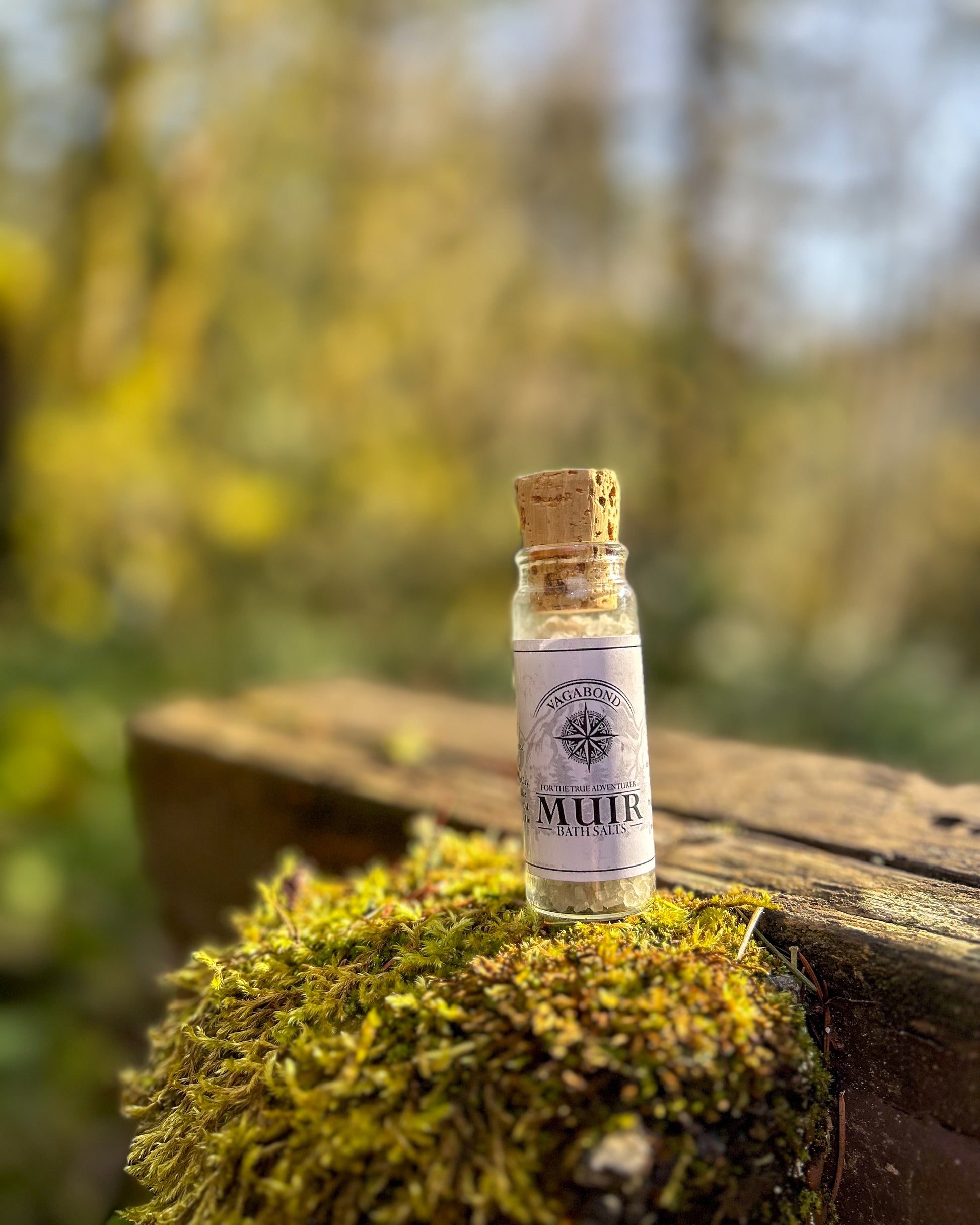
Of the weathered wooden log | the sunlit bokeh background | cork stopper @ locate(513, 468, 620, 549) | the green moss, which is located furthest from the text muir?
the sunlit bokeh background

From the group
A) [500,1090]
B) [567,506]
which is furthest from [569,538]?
[500,1090]

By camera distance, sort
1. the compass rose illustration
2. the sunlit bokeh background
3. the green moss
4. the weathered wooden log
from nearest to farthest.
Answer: the green moss → the weathered wooden log → the compass rose illustration → the sunlit bokeh background

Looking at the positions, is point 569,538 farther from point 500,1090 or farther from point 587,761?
point 500,1090

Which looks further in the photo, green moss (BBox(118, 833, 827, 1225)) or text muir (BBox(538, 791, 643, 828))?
text muir (BBox(538, 791, 643, 828))

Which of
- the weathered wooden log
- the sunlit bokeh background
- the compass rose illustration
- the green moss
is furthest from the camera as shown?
the sunlit bokeh background

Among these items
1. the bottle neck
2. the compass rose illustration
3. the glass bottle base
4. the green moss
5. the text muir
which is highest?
the bottle neck

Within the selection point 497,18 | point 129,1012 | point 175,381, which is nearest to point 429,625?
point 175,381

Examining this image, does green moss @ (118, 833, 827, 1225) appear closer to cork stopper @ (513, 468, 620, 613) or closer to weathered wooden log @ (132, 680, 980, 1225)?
weathered wooden log @ (132, 680, 980, 1225)
